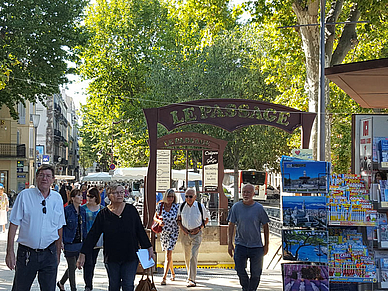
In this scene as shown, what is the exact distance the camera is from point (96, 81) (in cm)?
4234

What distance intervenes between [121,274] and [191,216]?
13.7 feet

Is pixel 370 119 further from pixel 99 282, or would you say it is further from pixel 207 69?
pixel 207 69

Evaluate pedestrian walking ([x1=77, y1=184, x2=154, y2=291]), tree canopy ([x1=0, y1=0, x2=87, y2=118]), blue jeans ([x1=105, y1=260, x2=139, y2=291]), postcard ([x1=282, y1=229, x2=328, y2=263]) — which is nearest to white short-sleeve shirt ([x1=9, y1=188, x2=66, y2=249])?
pedestrian walking ([x1=77, y1=184, x2=154, y2=291])

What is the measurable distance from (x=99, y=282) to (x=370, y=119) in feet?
18.3

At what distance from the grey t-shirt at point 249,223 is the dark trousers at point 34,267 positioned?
9.28 ft

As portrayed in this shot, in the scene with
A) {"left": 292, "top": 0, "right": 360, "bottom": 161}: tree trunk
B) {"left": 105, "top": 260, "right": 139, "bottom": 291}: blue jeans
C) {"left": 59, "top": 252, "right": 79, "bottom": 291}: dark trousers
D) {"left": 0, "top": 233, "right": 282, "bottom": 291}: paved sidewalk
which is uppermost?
{"left": 292, "top": 0, "right": 360, "bottom": 161}: tree trunk

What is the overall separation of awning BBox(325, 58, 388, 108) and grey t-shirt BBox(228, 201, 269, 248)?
214 cm

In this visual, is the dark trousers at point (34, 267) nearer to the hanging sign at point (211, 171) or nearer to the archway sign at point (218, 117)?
the archway sign at point (218, 117)

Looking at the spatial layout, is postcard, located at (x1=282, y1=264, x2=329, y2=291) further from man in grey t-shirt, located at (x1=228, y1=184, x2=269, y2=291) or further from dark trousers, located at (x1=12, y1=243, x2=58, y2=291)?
dark trousers, located at (x1=12, y1=243, x2=58, y2=291)

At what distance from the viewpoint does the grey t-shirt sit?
8.55 metres

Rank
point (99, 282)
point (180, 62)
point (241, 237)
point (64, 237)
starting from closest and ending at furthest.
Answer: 1. point (241, 237)
2. point (64, 237)
3. point (99, 282)
4. point (180, 62)

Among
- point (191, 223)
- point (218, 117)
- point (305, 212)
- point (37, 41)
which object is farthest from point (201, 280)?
point (37, 41)

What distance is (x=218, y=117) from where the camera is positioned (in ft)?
44.0

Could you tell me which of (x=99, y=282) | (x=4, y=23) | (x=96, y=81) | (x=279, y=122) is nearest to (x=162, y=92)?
(x=96, y=81)
